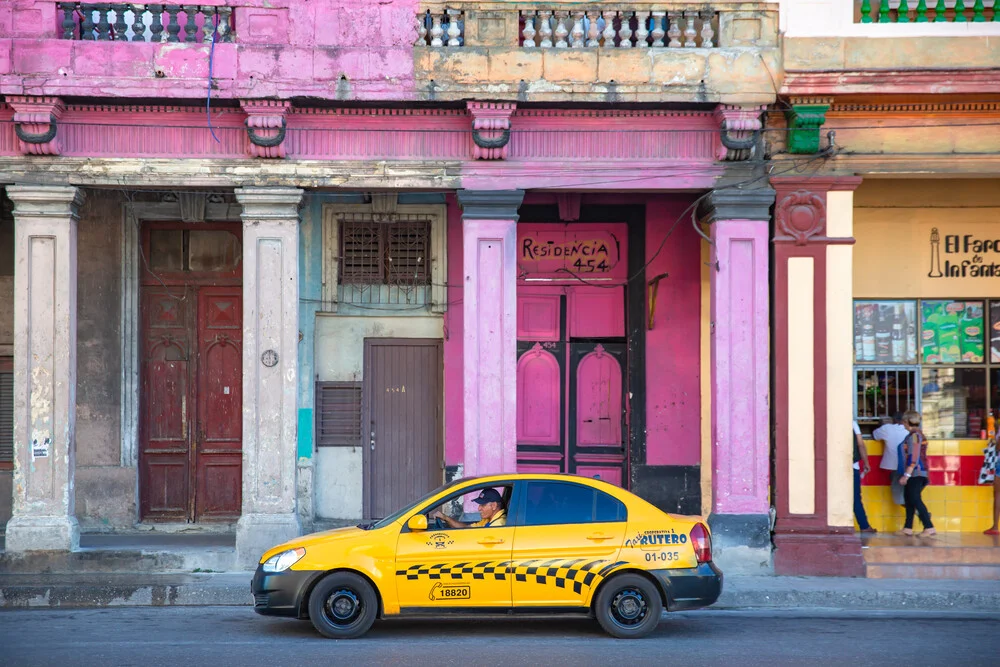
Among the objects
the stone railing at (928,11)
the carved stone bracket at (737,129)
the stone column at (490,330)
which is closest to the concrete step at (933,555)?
the stone column at (490,330)

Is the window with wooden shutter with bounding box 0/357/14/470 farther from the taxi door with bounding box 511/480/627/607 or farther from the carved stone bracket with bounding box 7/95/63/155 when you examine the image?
the taxi door with bounding box 511/480/627/607

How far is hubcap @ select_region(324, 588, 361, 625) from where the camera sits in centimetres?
920

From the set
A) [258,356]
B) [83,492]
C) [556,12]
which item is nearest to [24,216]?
[258,356]

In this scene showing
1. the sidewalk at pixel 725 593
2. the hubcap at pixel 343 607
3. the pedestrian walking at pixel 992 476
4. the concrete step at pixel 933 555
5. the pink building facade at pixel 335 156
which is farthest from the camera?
the pedestrian walking at pixel 992 476

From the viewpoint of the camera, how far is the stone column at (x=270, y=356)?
12.3 meters

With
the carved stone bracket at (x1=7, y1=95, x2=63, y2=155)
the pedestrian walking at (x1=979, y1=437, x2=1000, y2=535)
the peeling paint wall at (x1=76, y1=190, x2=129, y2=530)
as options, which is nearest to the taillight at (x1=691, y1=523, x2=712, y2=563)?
the pedestrian walking at (x1=979, y1=437, x2=1000, y2=535)

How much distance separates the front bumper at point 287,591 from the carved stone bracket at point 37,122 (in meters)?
5.75

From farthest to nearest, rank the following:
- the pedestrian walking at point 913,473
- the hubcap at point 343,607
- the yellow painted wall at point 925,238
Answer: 1. the yellow painted wall at point 925,238
2. the pedestrian walking at point 913,473
3. the hubcap at point 343,607

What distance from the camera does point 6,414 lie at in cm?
1452

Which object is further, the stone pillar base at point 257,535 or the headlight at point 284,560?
the stone pillar base at point 257,535

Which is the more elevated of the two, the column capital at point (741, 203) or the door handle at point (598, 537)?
the column capital at point (741, 203)

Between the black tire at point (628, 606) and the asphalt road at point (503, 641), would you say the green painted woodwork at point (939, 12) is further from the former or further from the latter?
the black tire at point (628, 606)

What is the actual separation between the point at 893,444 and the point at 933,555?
155 cm

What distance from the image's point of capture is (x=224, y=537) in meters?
13.7
